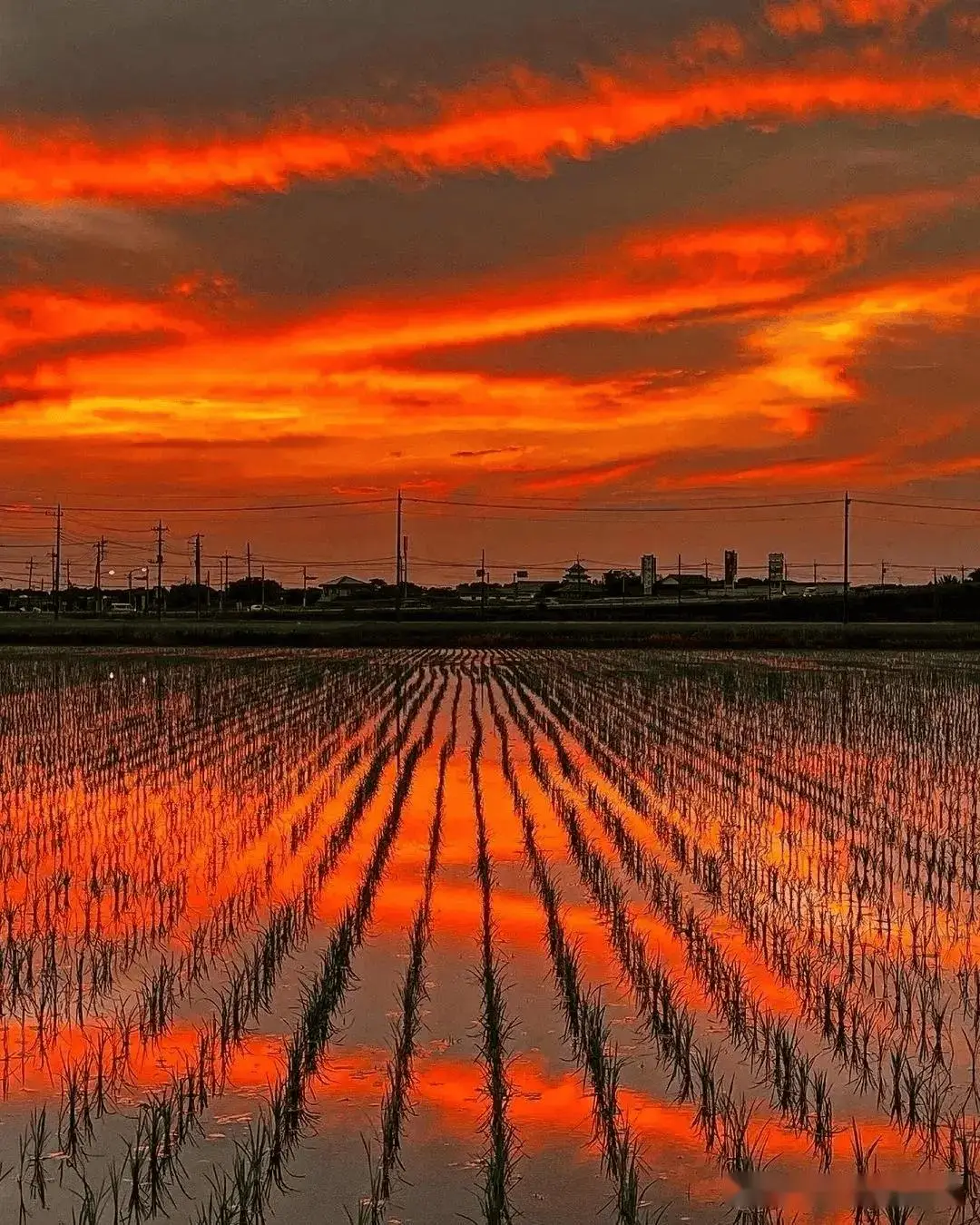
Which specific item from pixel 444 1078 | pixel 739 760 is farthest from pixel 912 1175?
pixel 739 760

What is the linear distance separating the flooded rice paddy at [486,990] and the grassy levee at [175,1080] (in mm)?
17

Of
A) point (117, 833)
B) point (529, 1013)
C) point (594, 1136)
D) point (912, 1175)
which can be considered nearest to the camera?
point (912, 1175)

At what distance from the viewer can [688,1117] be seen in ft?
13.1

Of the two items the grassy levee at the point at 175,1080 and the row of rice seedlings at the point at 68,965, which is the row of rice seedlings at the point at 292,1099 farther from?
the row of rice seedlings at the point at 68,965

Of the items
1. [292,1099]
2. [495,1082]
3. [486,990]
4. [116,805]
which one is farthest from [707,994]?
[116,805]

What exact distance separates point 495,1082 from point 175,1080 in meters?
1.03

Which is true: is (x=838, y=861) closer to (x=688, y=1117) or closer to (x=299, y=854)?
(x=299, y=854)

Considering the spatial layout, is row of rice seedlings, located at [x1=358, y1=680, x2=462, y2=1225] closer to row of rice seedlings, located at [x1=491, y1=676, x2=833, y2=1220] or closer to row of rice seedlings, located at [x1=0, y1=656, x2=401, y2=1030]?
row of rice seedlings, located at [x1=491, y1=676, x2=833, y2=1220]

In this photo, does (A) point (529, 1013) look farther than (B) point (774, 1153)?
Yes

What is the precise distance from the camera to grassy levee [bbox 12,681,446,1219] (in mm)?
3607

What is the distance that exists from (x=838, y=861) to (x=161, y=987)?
428 centimetres

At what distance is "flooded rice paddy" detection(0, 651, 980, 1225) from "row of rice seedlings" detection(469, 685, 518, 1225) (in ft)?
0.05

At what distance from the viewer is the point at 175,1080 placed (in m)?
4.26

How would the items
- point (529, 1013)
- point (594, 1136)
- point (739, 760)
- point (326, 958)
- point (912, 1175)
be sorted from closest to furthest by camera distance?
point (912, 1175) < point (594, 1136) < point (529, 1013) < point (326, 958) < point (739, 760)
